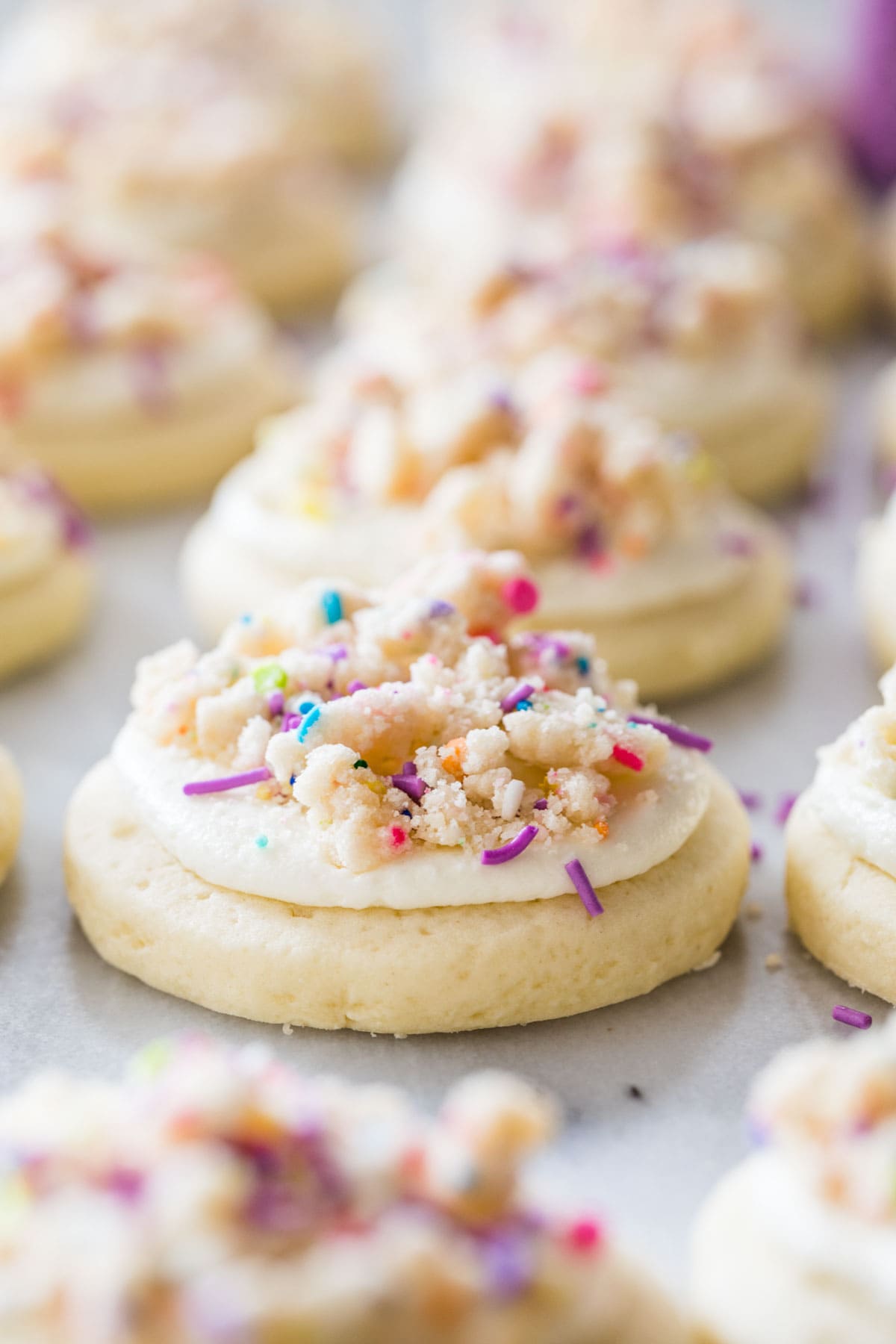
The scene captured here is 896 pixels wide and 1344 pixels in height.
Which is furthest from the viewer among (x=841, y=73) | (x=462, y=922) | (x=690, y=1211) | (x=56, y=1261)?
(x=841, y=73)

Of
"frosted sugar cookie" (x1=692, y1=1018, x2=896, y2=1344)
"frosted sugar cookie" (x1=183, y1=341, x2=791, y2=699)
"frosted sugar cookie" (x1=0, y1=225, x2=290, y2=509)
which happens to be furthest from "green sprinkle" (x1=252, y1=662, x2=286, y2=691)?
"frosted sugar cookie" (x1=0, y1=225, x2=290, y2=509)

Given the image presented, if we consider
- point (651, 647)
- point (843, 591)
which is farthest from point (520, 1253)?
point (843, 591)

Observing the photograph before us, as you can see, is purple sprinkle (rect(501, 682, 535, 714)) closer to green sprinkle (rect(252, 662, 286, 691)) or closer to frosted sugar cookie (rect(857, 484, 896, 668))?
green sprinkle (rect(252, 662, 286, 691))

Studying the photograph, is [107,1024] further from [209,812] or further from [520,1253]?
[520,1253]

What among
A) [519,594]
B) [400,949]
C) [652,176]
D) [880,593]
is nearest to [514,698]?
[519,594]

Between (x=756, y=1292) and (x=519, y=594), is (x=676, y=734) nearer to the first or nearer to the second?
(x=519, y=594)

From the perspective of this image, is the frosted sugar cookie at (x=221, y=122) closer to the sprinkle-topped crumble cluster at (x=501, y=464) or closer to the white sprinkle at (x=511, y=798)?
the sprinkle-topped crumble cluster at (x=501, y=464)
